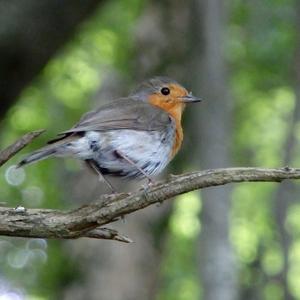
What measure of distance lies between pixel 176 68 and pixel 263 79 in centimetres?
375

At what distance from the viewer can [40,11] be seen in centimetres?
702

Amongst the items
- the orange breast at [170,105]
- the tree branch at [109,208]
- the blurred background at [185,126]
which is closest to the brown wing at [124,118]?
the orange breast at [170,105]

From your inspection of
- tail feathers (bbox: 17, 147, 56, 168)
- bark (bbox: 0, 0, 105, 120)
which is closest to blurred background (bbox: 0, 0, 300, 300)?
bark (bbox: 0, 0, 105, 120)

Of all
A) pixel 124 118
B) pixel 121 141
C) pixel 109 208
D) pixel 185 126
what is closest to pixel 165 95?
pixel 124 118

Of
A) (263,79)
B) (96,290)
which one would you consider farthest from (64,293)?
(263,79)

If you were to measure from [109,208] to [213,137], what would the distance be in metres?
4.07

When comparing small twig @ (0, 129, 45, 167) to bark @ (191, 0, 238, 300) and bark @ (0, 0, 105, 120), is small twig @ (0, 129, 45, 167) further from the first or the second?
bark @ (191, 0, 238, 300)

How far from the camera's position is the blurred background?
744 cm

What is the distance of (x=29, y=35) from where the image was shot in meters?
7.02

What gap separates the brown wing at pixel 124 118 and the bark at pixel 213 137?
5.63ft

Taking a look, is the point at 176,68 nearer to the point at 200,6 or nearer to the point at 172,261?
the point at 200,6

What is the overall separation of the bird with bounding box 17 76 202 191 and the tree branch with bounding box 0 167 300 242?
0.67m

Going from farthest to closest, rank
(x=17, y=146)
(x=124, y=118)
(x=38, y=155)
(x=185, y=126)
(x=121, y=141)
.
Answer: (x=185, y=126) < (x=124, y=118) < (x=121, y=141) < (x=38, y=155) < (x=17, y=146)

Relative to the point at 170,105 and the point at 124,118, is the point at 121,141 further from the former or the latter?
the point at 170,105
